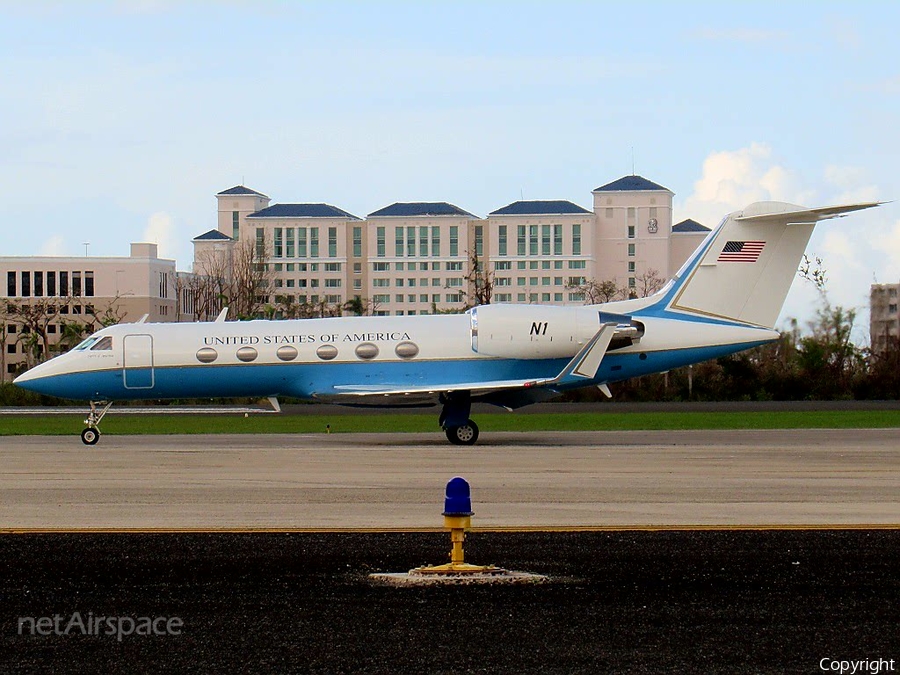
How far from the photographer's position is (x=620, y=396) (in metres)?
49.2

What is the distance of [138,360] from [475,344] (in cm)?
748

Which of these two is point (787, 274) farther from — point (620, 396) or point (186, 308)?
point (186, 308)

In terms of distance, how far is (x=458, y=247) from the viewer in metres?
159

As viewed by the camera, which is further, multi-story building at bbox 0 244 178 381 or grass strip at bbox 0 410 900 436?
multi-story building at bbox 0 244 178 381

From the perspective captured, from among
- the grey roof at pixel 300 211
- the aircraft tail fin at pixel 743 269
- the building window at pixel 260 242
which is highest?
the grey roof at pixel 300 211

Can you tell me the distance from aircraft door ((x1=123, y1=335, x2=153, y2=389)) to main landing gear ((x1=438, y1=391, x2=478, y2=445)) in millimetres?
6591

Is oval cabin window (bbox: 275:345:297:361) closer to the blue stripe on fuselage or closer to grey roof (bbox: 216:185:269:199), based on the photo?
the blue stripe on fuselage

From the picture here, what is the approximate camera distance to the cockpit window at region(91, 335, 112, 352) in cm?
2798

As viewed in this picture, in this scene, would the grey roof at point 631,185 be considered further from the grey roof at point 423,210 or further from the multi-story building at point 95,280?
the multi-story building at point 95,280

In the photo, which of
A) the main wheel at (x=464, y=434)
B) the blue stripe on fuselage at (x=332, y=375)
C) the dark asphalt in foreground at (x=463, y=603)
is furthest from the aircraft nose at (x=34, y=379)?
the dark asphalt in foreground at (x=463, y=603)

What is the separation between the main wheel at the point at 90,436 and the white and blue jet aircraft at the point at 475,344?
0.12m

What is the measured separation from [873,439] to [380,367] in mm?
10747

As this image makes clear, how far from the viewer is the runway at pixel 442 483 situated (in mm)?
14070

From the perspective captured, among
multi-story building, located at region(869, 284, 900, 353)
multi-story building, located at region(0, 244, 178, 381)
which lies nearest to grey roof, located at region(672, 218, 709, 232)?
multi-story building, located at region(869, 284, 900, 353)
